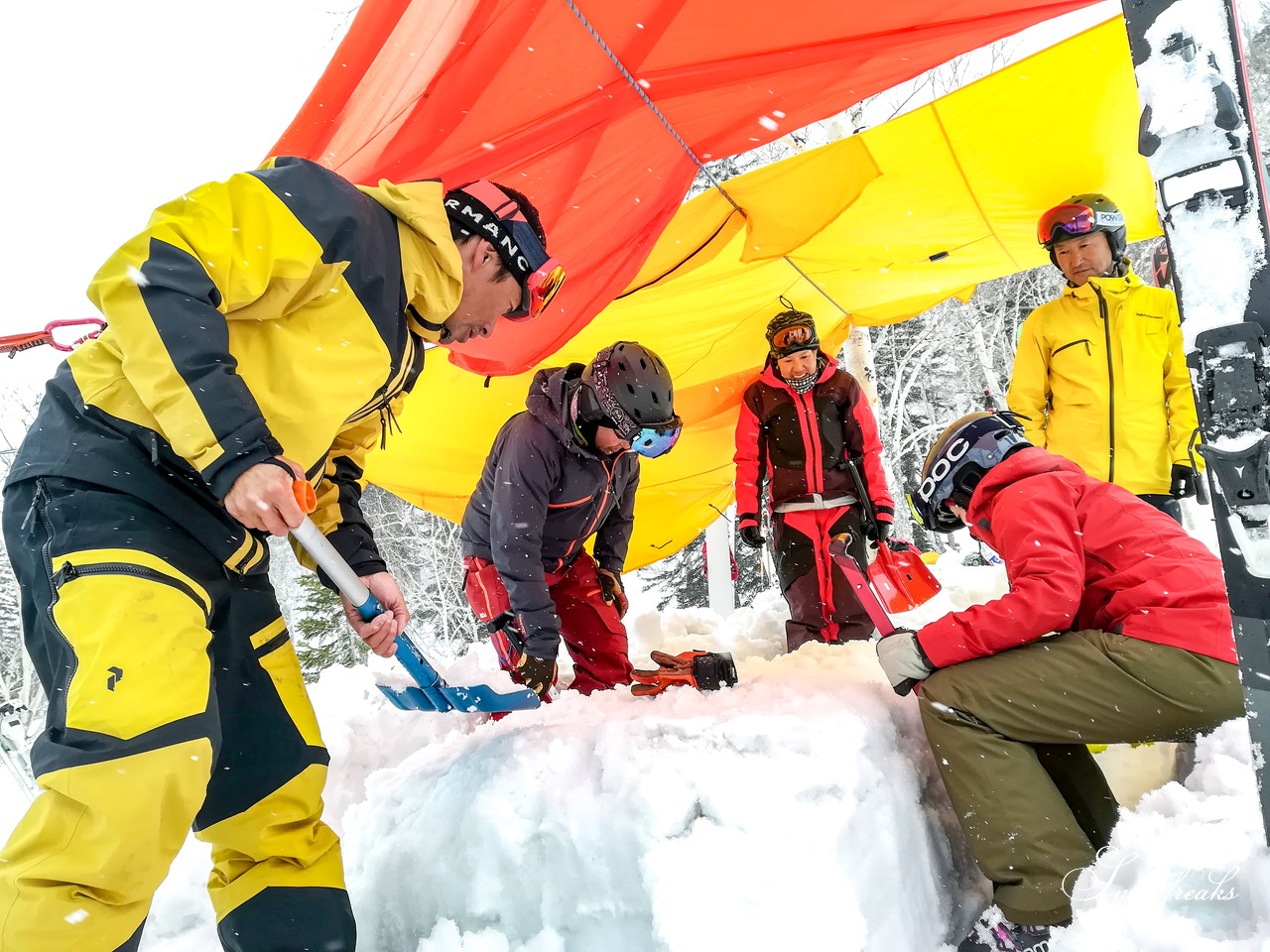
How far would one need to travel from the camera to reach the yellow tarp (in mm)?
3273

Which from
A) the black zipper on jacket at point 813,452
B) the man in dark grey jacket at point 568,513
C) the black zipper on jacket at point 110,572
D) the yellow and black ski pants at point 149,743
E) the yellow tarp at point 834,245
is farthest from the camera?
the black zipper on jacket at point 813,452

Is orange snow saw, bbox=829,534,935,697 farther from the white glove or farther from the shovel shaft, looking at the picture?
the shovel shaft

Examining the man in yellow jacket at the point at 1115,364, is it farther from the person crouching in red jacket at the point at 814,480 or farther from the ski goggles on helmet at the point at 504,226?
the ski goggles on helmet at the point at 504,226

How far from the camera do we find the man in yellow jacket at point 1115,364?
3438mm

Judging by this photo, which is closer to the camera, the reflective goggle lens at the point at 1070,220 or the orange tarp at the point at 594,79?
the orange tarp at the point at 594,79

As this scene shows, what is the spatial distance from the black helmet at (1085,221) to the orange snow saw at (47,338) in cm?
363

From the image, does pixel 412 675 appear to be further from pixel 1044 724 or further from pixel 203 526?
pixel 1044 724

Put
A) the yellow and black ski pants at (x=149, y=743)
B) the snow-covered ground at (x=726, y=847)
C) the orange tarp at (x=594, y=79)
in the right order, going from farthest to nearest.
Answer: the orange tarp at (x=594, y=79)
the snow-covered ground at (x=726, y=847)
the yellow and black ski pants at (x=149, y=743)

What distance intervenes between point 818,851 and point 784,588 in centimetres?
266

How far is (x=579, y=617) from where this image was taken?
374 centimetres

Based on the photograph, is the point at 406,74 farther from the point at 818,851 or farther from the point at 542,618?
the point at 818,851

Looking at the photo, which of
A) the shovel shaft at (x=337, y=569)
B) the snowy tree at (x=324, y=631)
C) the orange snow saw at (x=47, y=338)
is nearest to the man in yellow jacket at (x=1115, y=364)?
the shovel shaft at (x=337, y=569)

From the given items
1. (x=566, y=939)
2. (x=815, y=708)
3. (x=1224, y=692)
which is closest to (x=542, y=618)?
(x=815, y=708)

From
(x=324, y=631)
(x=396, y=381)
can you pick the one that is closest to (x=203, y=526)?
(x=396, y=381)
